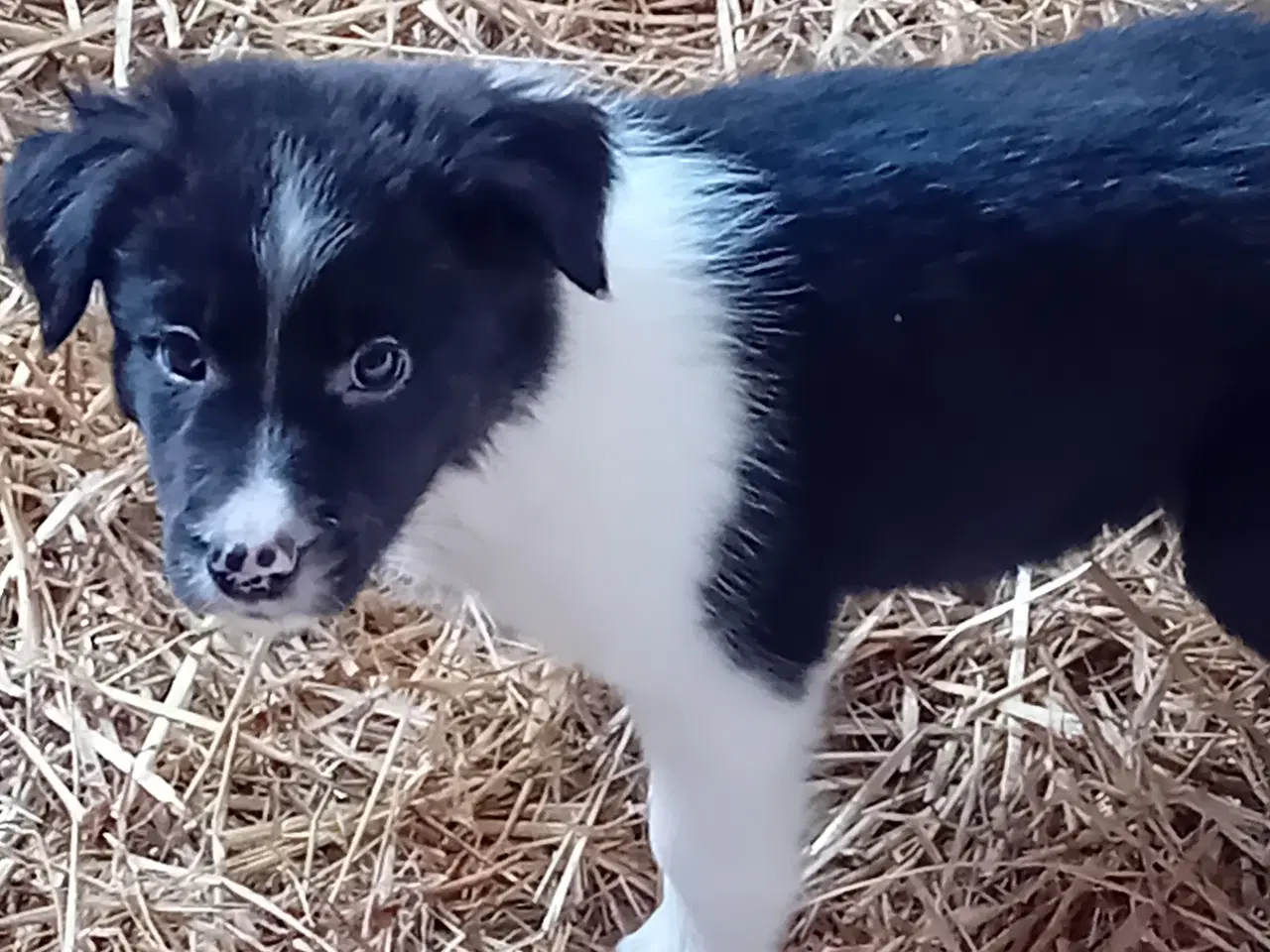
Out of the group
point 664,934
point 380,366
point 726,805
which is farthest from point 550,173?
point 664,934

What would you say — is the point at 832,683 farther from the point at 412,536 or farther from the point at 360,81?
the point at 360,81

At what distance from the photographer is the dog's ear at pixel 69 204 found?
117 cm

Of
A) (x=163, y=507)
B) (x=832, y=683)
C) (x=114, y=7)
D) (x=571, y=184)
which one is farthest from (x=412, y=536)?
(x=114, y=7)

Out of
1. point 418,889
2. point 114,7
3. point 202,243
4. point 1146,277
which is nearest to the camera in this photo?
point 202,243

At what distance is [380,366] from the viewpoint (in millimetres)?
1153

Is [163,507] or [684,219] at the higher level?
[684,219]

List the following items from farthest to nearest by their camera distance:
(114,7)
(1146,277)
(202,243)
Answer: (114,7), (1146,277), (202,243)

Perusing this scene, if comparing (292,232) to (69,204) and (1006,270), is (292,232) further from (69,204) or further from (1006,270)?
(1006,270)

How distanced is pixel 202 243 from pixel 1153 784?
1.15m

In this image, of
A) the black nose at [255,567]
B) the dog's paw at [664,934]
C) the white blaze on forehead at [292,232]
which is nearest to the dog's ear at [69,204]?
the white blaze on forehead at [292,232]

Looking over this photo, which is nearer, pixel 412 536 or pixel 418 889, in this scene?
pixel 412 536

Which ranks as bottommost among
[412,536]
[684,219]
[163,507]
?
[412,536]

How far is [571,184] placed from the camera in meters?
1.17

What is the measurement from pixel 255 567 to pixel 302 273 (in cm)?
19
